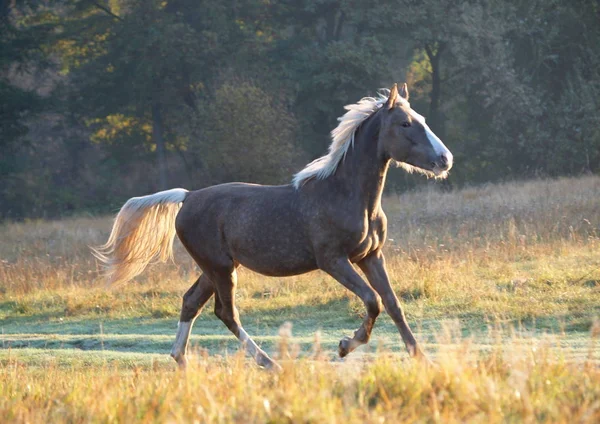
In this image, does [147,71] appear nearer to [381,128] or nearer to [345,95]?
[345,95]

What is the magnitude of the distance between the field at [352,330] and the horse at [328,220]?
1.78ft

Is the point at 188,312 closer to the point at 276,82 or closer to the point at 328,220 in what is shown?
the point at 328,220

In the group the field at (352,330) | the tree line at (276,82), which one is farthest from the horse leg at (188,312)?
the tree line at (276,82)

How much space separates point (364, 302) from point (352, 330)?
3.21 m

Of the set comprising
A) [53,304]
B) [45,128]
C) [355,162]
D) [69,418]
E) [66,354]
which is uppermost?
[355,162]

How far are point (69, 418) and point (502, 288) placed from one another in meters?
7.91

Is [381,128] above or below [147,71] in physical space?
above

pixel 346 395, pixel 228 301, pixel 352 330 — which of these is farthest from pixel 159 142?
pixel 346 395

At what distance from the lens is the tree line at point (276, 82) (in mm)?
38078

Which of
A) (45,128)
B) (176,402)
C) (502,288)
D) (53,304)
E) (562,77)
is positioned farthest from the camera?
(45,128)

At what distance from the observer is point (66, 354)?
34.1 ft

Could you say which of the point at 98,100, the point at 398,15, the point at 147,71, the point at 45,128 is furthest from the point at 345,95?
the point at 45,128

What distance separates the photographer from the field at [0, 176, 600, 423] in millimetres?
5551

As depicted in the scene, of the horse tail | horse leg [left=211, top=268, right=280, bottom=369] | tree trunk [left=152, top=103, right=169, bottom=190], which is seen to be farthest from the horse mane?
tree trunk [left=152, top=103, right=169, bottom=190]
